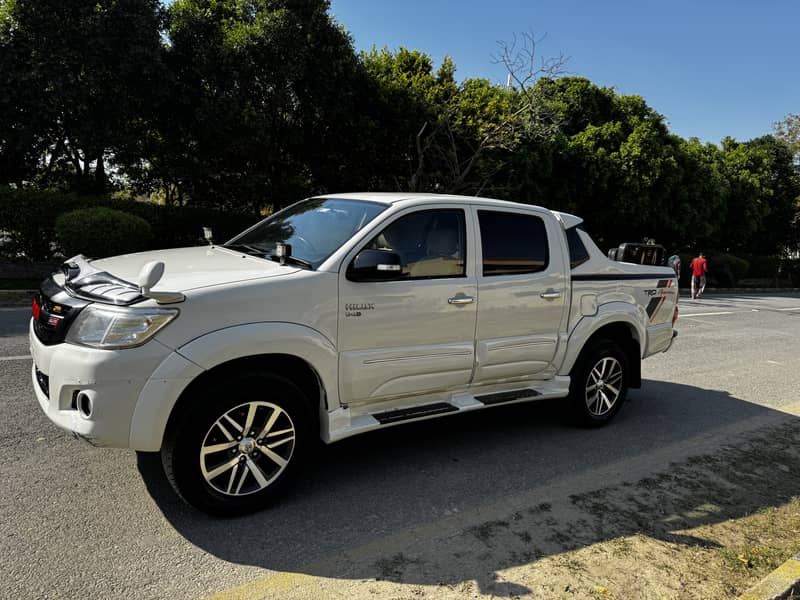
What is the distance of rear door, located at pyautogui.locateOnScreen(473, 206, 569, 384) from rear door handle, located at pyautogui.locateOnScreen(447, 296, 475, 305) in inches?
4.4

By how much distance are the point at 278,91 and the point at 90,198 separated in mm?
5372

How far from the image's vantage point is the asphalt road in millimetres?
2908

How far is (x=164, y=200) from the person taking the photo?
701 inches

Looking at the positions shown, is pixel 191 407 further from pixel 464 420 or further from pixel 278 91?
pixel 278 91

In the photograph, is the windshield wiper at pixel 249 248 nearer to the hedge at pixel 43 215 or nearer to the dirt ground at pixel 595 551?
the dirt ground at pixel 595 551

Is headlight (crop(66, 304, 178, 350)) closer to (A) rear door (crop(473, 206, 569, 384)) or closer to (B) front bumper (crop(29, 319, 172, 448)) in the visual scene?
(B) front bumper (crop(29, 319, 172, 448))

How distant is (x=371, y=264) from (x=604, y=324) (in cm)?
253

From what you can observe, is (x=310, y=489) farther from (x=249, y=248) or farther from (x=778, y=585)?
(x=778, y=585)

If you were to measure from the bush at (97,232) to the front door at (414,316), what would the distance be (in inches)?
408

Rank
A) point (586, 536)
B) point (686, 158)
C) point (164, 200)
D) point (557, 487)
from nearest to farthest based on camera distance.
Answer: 1. point (586, 536)
2. point (557, 487)
3. point (164, 200)
4. point (686, 158)

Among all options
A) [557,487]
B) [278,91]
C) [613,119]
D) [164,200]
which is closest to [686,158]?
[613,119]

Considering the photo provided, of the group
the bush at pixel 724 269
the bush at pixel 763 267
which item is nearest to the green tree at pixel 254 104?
the bush at pixel 724 269

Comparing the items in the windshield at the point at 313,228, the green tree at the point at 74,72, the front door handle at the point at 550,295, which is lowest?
the front door handle at the point at 550,295

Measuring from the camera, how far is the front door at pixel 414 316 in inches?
147
